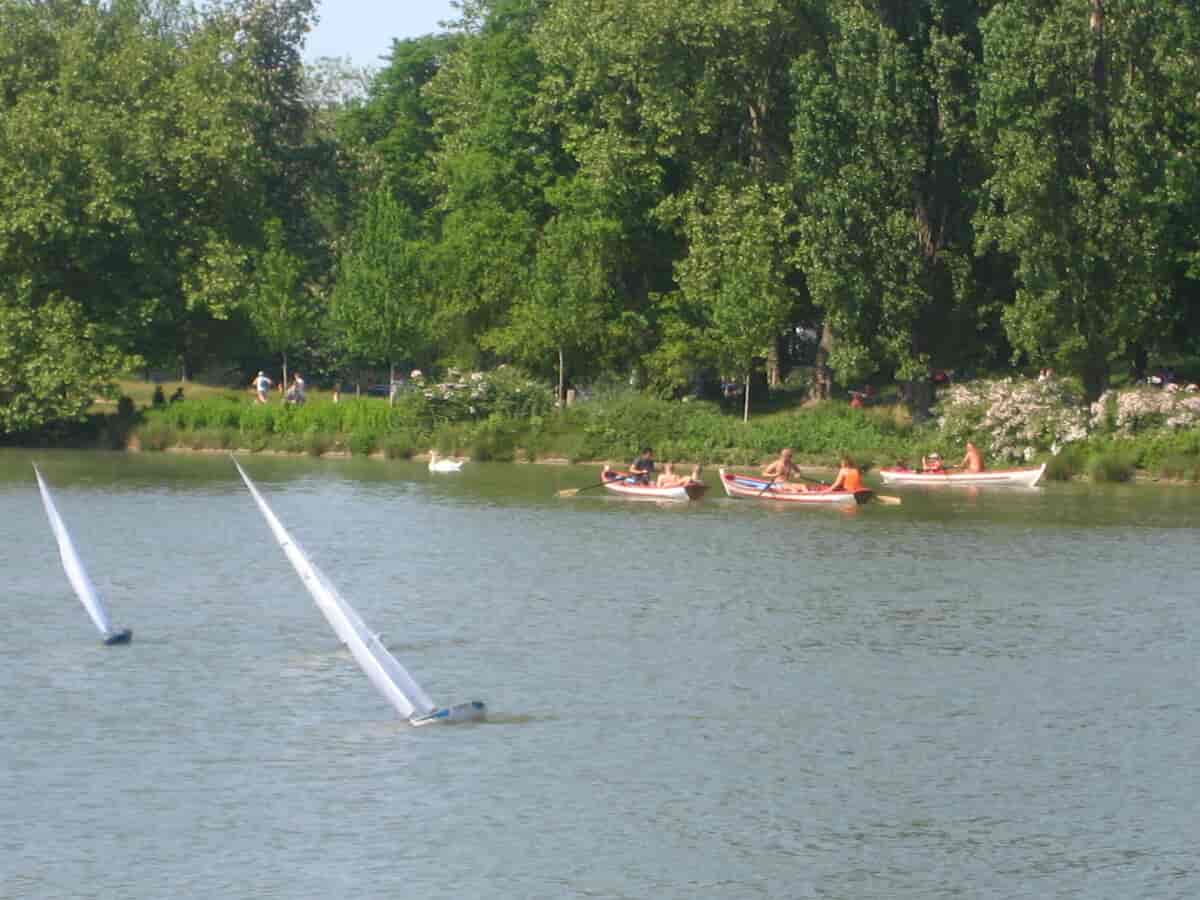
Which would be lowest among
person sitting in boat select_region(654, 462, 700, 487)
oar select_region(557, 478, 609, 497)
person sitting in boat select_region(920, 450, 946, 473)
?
oar select_region(557, 478, 609, 497)

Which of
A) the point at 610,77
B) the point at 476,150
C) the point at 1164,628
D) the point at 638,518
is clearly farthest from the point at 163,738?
the point at 476,150

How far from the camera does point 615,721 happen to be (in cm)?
2236

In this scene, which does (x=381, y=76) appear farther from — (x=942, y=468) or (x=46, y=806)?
(x=46, y=806)

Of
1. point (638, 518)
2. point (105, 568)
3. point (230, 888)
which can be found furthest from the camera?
point (638, 518)

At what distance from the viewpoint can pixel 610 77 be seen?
69.2 m

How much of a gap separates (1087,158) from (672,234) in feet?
59.9

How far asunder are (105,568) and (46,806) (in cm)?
1811

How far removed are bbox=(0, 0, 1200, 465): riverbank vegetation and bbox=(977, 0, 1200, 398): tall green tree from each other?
0.35ft

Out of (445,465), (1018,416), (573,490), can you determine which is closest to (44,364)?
(445,465)

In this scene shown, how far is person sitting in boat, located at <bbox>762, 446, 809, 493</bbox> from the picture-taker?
5212 centimetres

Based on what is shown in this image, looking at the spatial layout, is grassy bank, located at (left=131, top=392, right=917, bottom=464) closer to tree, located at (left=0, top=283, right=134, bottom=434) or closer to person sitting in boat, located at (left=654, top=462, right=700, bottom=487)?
tree, located at (left=0, top=283, right=134, bottom=434)

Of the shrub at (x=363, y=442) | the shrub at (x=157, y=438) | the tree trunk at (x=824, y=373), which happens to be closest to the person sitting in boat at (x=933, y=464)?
the tree trunk at (x=824, y=373)

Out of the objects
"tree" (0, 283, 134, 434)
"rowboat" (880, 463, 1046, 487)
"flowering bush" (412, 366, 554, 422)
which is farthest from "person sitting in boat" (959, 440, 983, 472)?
"tree" (0, 283, 134, 434)

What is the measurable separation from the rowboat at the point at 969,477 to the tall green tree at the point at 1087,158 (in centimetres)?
516
